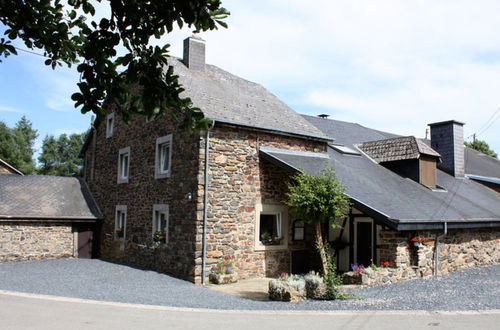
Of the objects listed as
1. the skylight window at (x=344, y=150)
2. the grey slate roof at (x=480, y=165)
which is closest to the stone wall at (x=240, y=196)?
the skylight window at (x=344, y=150)

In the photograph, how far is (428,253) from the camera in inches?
467

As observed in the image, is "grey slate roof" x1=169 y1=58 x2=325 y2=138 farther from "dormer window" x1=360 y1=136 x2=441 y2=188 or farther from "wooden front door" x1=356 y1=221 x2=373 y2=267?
"wooden front door" x1=356 y1=221 x2=373 y2=267

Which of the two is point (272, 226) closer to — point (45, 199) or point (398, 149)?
point (398, 149)

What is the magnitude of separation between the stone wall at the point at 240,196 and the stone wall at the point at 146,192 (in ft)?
1.63

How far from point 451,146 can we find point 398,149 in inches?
154

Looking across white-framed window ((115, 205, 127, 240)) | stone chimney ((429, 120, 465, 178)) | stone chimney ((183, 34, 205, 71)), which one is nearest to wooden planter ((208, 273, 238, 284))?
white-framed window ((115, 205, 127, 240))

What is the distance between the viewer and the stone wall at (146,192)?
1216 centimetres

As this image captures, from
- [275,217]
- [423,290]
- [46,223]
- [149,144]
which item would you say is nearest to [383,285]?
[423,290]

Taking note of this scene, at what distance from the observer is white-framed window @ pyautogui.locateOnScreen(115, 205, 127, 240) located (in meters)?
16.1

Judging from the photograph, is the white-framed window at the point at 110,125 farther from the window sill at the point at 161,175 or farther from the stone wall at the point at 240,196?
the stone wall at the point at 240,196

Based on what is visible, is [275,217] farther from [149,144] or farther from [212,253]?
[149,144]

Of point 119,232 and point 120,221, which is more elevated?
point 120,221

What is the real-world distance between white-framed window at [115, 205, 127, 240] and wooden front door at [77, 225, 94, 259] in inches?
70.9

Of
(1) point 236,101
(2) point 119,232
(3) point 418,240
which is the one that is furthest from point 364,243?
(2) point 119,232
